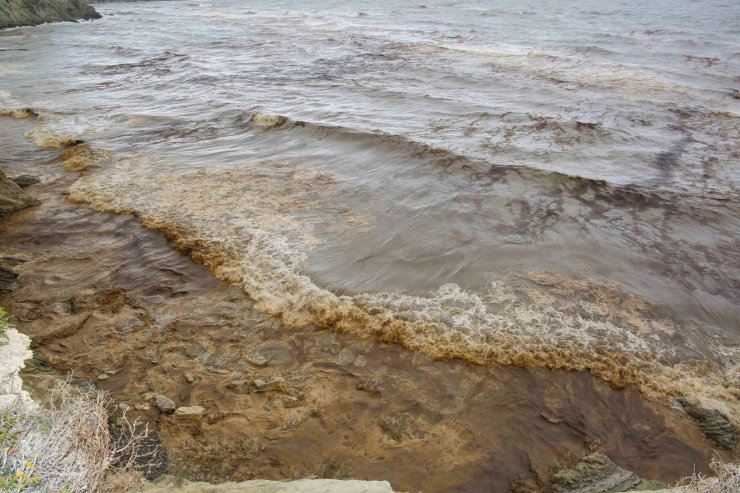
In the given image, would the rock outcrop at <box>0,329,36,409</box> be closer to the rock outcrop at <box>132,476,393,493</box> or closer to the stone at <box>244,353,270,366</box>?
the rock outcrop at <box>132,476,393,493</box>

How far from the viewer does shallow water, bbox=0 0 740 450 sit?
5.21 meters

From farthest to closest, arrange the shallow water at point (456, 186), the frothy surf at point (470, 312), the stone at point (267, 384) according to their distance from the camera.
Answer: the shallow water at point (456, 186), the frothy surf at point (470, 312), the stone at point (267, 384)

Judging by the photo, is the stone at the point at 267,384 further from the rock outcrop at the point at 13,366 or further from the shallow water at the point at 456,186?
the rock outcrop at the point at 13,366

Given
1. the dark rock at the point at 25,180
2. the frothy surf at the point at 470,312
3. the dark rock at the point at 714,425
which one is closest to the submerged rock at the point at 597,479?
the dark rock at the point at 714,425

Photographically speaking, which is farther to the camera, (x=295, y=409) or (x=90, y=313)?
(x=90, y=313)

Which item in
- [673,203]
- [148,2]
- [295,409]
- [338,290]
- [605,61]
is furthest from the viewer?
[148,2]

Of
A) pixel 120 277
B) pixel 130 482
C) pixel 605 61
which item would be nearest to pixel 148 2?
pixel 605 61

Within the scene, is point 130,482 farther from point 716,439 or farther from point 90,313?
point 716,439

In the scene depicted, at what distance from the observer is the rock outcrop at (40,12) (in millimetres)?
28250

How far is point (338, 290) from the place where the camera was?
5.73m

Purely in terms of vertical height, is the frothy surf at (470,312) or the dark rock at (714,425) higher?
the frothy surf at (470,312)

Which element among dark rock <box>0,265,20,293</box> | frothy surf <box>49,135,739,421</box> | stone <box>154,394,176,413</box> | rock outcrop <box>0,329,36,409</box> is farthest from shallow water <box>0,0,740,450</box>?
rock outcrop <box>0,329,36,409</box>

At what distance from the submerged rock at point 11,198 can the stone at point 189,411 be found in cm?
544

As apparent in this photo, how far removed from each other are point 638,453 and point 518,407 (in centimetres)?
105
